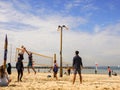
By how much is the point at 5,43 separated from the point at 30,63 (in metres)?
4.41

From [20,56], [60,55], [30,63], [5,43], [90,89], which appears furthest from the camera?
[60,55]

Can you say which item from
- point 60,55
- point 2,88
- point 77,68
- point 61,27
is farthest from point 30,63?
point 2,88

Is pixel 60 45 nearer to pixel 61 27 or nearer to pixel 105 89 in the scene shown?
pixel 61 27

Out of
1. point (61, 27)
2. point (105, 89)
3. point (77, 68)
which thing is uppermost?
point (61, 27)

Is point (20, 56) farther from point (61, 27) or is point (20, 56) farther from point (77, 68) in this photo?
point (61, 27)

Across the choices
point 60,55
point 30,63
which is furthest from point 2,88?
point 60,55

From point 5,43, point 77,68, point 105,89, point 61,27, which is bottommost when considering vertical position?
point 105,89

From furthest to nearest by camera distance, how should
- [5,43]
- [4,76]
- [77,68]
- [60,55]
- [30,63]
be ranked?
[60,55] < [30,63] < [5,43] < [77,68] < [4,76]

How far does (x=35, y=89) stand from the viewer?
33.6ft

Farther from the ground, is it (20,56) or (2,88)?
(20,56)

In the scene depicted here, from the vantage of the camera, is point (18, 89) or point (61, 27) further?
point (61, 27)

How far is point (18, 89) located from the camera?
33.1ft

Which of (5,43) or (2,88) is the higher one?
(5,43)

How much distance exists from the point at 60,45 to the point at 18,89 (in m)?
12.2
